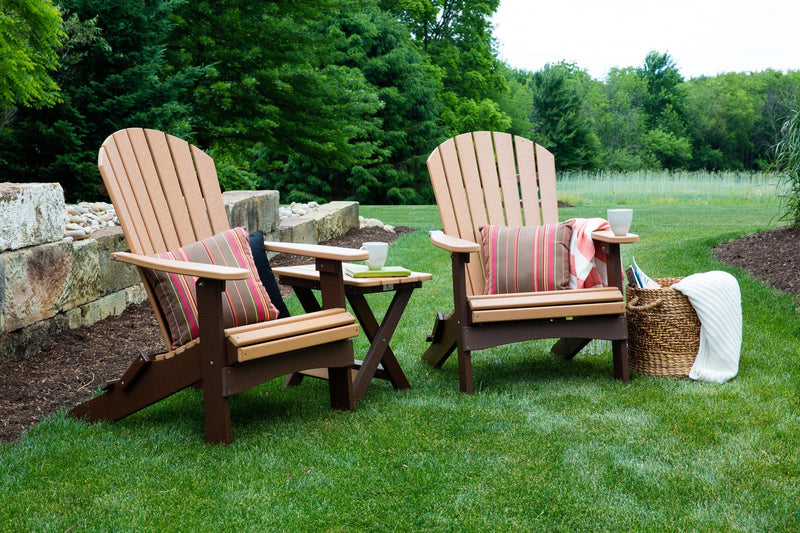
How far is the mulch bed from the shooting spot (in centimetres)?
268

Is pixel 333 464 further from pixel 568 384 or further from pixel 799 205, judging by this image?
pixel 799 205

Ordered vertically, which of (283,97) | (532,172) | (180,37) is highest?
(180,37)

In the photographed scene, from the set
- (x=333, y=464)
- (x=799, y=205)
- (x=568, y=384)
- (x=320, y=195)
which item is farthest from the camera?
(x=320, y=195)

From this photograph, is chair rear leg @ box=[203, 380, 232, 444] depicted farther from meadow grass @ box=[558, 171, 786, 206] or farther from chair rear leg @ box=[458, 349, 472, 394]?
meadow grass @ box=[558, 171, 786, 206]

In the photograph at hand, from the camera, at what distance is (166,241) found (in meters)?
2.88

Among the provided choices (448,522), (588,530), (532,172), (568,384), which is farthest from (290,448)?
(532,172)

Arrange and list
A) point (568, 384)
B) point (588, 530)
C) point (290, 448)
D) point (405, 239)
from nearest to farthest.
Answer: point (588, 530) → point (290, 448) → point (568, 384) → point (405, 239)

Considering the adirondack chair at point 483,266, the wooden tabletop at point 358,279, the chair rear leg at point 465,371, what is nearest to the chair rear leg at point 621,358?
the adirondack chair at point 483,266

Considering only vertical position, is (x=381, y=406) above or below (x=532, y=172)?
below

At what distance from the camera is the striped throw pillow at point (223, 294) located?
2539 millimetres

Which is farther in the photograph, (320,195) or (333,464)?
(320,195)

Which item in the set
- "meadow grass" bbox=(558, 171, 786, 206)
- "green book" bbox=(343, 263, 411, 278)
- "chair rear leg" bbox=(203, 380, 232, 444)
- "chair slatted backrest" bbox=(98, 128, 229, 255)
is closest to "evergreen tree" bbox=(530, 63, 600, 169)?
"meadow grass" bbox=(558, 171, 786, 206)

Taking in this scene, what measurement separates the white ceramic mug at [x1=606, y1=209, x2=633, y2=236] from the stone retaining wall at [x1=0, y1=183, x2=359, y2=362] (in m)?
2.58

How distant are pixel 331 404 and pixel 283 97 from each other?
769 centimetres
